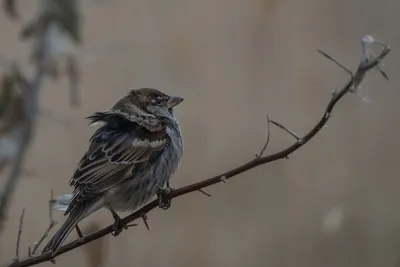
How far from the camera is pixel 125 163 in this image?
245 centimetres

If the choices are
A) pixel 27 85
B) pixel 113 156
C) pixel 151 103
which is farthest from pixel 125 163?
pixel 27 85

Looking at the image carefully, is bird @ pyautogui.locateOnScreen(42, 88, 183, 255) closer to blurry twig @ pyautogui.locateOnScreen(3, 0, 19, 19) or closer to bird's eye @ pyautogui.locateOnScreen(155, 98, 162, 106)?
bird's eye @ pyautogui.locateOnScreen(155, 98, 162, 106)

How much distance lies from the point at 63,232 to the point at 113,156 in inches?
18.2

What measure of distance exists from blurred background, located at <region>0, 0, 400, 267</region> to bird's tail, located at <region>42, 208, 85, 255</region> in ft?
5.07

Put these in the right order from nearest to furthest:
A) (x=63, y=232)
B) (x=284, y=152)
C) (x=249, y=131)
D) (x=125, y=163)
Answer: (x=284, y=152) < (x=63, y=232) < (x=125, y=163) < (x=249, y=131)

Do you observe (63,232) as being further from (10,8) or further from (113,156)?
(10,8)

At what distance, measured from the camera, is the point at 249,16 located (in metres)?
4.01

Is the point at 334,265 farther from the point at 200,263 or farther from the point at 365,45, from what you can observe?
the point at 365,45

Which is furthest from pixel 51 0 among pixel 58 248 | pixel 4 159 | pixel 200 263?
pixel 200 263

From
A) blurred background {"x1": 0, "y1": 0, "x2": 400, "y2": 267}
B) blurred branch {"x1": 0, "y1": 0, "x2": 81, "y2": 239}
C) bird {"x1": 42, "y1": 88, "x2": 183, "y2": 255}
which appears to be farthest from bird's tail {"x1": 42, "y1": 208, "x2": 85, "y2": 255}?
blurred background {"x1": 0, "y1": 0, "x2": 400, "y2": 267}

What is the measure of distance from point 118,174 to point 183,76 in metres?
1.48

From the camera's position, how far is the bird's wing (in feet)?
7.77

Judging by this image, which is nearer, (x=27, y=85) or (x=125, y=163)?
(x=27, y=85)

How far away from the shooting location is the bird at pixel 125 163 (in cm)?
237
